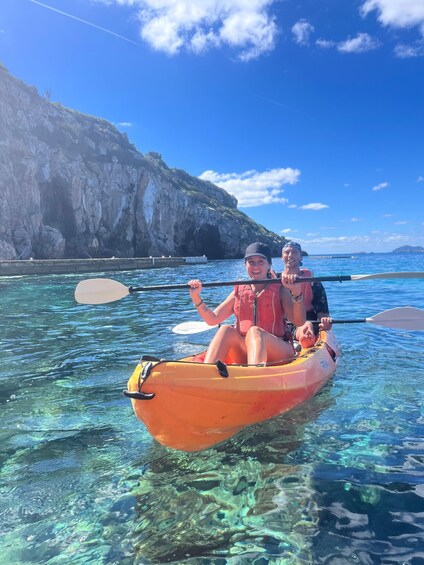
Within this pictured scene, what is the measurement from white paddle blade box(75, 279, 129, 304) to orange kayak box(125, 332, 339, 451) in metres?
2.54

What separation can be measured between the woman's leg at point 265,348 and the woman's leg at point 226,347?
14 centimetres

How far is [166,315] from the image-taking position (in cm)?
1245

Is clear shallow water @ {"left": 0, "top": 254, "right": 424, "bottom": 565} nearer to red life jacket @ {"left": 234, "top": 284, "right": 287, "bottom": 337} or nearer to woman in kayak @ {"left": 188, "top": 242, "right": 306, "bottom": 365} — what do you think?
woman in kayak @ {"left": 188, "top": 242, "right": 306, "bottom": 365}

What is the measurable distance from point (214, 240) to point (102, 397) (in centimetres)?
8614

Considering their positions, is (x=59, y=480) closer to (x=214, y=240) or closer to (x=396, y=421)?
(x=396, y=421)

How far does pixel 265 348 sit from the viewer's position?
440cm

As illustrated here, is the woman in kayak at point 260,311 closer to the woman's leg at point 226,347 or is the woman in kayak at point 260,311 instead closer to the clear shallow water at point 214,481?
the woman's leg at point 226,347

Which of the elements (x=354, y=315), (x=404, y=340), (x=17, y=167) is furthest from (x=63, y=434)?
(x=17, y=167)

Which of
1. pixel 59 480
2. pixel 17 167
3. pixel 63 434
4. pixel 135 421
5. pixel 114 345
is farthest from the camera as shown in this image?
pixel 17 167

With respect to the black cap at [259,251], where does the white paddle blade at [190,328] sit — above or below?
below

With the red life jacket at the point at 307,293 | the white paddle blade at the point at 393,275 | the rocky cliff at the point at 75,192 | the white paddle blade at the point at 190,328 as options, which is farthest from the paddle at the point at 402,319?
the rocky cliff at the point at 75,192

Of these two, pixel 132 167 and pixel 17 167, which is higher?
pixel 132 167

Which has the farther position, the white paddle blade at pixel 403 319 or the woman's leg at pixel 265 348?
the white paddle blade at pixel 403 319

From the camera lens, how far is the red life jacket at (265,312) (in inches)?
193
